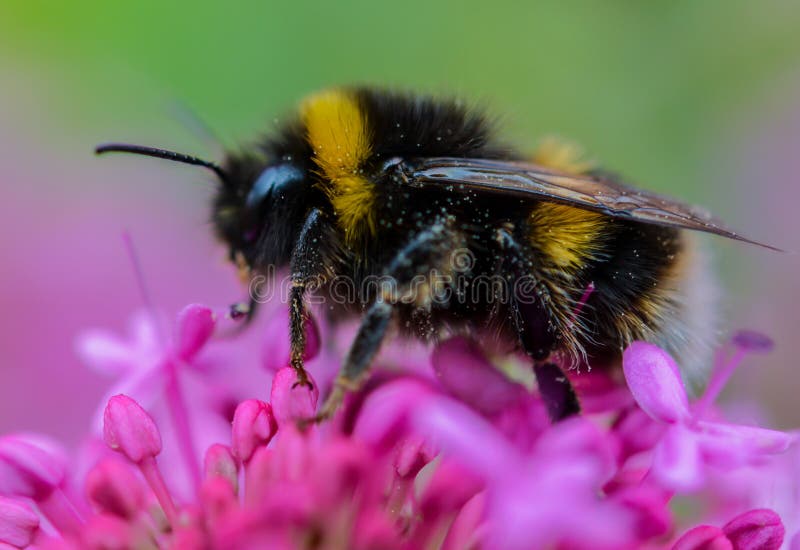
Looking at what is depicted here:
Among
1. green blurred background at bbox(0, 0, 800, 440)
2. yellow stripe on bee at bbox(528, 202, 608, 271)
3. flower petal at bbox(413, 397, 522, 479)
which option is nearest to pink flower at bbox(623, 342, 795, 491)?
yellow stripe on bee at bbox(528, 202, 608, 271)

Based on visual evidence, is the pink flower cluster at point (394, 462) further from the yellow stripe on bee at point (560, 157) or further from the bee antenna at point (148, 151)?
the yellow stripe on bee at point (560, 157)

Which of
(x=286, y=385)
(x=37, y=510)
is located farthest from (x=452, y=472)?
(x=37, y=510)

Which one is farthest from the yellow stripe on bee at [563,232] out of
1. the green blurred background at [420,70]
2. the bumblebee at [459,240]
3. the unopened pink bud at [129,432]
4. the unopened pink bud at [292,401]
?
the green blurred background at [420,70]

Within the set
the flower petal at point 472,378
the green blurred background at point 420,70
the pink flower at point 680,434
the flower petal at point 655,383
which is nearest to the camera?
the pink flower at point 680,434

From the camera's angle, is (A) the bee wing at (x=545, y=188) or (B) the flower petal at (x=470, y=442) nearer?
(B) the flower petal at (x=470, y=442)

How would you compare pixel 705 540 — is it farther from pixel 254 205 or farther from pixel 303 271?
pixel 254 205

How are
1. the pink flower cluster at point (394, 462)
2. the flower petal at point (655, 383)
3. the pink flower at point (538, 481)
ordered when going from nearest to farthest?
the pink flower at point (538, 481) → the pink flower cluster at point (394, 462) → the flower petal at point (655, 383)

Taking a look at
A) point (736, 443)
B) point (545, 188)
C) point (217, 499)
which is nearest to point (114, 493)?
point (217, 499)
